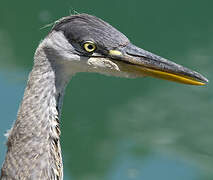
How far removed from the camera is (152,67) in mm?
2305

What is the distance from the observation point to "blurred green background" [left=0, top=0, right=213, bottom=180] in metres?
4.20

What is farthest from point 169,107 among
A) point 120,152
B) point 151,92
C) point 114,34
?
point 114,34

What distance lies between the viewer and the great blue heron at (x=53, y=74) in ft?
7.29

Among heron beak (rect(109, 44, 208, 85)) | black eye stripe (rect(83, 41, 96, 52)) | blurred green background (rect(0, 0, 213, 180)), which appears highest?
blurred green background (rect(0, 0, 213, 180))

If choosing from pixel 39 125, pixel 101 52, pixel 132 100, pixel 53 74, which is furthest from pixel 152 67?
pixel 132 100

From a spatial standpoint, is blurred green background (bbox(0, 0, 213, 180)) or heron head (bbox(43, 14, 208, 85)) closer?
heron head (bbox(43, 14, 208, 85))

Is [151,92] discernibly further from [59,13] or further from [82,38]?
[82,38]

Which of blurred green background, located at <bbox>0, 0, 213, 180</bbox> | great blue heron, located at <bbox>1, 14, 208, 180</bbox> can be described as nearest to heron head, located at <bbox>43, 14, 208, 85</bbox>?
great blue heron, located at <bbox>1, 14, 208, 180</bbox>

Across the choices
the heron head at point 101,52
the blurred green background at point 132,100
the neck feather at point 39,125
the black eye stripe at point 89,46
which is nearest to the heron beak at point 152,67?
the heron head at point 101,52

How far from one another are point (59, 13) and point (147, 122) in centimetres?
134

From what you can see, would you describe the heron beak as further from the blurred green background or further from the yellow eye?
the blurred green background

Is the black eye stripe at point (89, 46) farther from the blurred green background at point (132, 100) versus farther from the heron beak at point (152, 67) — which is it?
the blurred green background at point (132, 100)

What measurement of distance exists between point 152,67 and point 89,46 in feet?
0.93

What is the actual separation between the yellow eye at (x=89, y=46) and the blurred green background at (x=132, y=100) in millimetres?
1980
